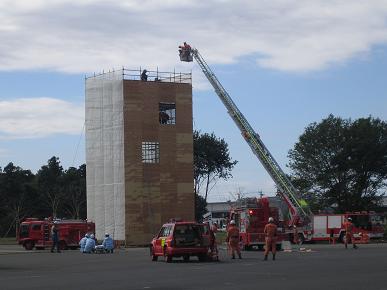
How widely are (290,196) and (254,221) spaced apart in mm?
14740

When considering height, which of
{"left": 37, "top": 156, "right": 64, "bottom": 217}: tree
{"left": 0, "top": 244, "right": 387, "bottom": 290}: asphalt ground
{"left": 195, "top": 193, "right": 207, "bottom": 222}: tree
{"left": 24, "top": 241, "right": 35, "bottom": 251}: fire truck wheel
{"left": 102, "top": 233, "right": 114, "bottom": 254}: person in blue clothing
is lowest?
{"left": 24, "top": 241, "right": 35, "bottom": 251}: fire truck wheel

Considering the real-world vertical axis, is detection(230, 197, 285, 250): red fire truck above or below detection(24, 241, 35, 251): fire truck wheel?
above

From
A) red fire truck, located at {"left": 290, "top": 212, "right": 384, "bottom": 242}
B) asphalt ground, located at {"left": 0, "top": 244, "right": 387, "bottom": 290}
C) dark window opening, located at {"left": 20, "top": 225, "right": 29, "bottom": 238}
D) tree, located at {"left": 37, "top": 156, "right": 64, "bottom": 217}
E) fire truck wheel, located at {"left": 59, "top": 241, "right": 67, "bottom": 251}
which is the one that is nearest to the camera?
asphalt ground, located at {"left": 0, "top": 244, "right": 387, "bottom": 290}

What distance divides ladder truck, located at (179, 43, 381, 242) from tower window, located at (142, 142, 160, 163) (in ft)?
22.7

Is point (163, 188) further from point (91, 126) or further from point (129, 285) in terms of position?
point (129, 285)

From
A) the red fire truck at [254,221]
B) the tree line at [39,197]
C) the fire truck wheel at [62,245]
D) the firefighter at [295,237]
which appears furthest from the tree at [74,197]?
the red fire truck at [254,221]

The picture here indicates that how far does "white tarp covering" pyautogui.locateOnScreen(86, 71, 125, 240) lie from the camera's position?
195 feet

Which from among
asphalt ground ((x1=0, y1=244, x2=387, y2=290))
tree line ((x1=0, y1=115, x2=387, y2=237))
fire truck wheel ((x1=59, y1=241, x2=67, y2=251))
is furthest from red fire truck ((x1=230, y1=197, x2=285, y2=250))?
tree line ((x1=0, y1=115, x2=387, y2=237))

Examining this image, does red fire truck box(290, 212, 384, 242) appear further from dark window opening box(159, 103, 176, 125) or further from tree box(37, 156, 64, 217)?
tree box(37, 156, 64, 217)

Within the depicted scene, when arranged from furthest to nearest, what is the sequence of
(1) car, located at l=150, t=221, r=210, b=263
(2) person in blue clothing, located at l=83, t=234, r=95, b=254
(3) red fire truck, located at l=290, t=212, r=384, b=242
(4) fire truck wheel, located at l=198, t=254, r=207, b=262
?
(3) red fire truck, located at l=290, t=212, r=384, b=242
(2) person in blue clothing, located at l=83, t=234, r=95, b=254
(4) fire truck wheel, located at l=198, t=254, r=207, b=262
(1) car, located at l=150, t=221, r=210, b=263

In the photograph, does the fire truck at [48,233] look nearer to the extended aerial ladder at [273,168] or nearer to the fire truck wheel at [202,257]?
the extended aerial ladder at [273,168]

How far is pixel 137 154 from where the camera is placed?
59.4 m

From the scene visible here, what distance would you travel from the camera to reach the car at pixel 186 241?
29.4 m

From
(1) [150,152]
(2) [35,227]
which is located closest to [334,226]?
(1) [150,152]
